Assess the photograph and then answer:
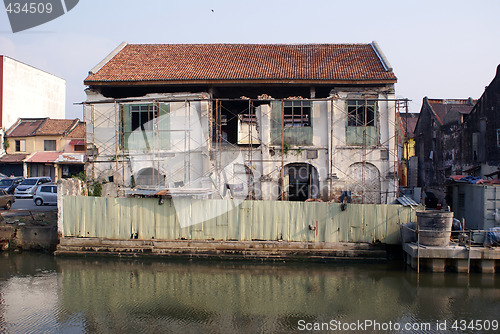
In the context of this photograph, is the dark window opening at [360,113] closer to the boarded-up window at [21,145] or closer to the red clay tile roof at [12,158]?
the red clay tile roof at [12,158]

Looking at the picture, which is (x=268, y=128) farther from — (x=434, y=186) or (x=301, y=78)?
(x=434, y=186)

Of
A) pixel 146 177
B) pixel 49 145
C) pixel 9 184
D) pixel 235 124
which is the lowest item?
pixel 9 184

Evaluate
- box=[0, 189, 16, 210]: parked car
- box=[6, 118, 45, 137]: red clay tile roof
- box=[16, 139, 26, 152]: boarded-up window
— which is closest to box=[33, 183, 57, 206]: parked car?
box=[0, 189, 16, 210]: parked car

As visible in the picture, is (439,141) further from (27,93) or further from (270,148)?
(27,93)

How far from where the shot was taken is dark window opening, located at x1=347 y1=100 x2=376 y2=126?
2156 centimetres

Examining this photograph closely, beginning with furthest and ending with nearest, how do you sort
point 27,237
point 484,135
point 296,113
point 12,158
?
1. point 12,158
2. point 484,135
3. point 296,113
4. point 27,237

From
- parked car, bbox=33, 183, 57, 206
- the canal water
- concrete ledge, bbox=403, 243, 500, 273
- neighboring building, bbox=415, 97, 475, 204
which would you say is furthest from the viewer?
neighboring building, bbox=415, 97, 475, 204

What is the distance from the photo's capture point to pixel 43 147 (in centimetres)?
3900

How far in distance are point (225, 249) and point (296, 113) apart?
8303 millimetres

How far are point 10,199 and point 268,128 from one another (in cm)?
1477

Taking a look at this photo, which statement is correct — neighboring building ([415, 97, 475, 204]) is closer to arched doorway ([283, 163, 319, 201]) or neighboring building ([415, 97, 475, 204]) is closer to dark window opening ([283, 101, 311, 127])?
arched doorway ([283, 163, 319, 201])

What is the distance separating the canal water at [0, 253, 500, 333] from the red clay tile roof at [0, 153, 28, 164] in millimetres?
22959

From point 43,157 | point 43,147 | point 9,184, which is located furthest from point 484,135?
point 43,147

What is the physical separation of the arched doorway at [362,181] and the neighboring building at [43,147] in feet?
80.1
